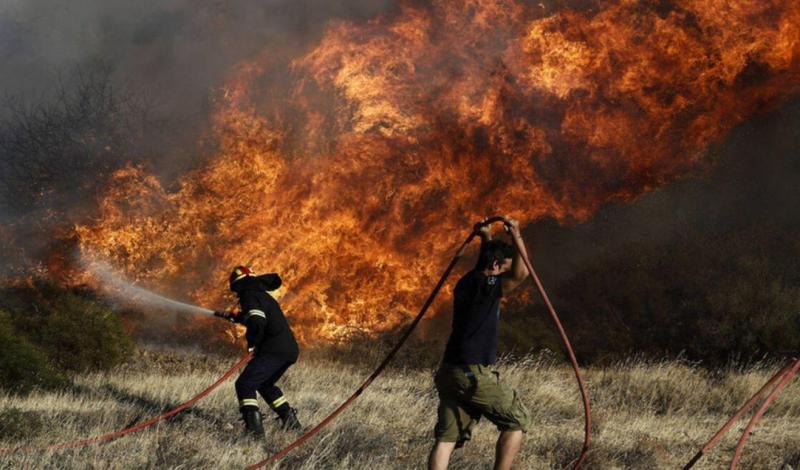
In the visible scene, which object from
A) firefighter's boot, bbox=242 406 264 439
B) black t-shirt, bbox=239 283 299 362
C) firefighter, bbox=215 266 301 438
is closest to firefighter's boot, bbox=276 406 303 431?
firefighter, bbox=215 266 301 438

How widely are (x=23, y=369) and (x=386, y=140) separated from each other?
9.01 metres

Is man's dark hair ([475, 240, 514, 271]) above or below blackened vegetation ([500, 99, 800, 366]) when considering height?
above

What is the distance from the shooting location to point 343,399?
956 cm

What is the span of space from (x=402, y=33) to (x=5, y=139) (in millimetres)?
9555

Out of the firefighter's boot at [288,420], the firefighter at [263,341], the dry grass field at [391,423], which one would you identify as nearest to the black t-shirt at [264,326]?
the firefighter at [263,341]

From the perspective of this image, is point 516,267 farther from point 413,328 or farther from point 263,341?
point 263,341

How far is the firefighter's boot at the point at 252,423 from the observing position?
7.23m

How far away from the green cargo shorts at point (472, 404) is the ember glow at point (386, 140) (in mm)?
11060

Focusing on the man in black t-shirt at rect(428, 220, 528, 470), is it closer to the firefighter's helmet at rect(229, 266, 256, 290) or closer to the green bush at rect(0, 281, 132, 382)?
the firefighter's helmet at rect(229, 266, 256, 290)

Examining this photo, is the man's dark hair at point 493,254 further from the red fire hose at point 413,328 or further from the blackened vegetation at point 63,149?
the blackened vegetation at point 63,149

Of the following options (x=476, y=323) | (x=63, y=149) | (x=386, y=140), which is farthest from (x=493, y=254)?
(x=63, y=149)

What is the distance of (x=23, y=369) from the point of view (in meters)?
10.7

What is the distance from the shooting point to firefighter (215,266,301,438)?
7.48 metres

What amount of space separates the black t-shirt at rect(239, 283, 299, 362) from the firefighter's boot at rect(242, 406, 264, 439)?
22.7 inches
